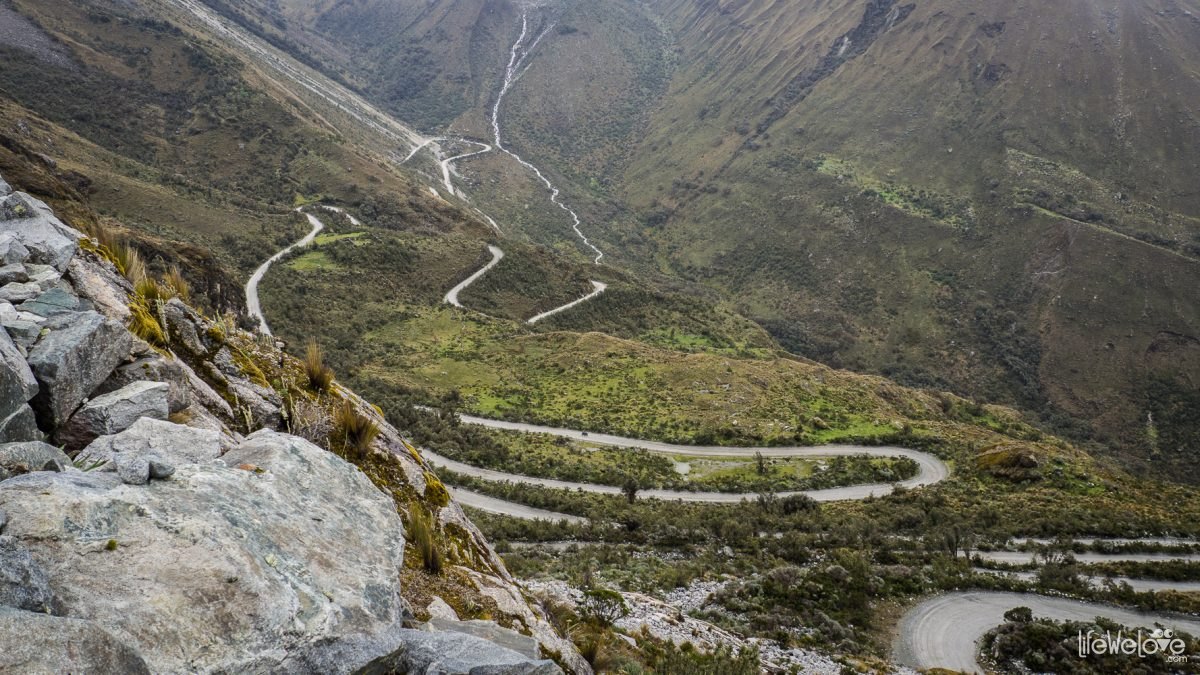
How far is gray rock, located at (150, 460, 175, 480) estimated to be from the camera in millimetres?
5102

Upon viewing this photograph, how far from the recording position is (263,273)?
226 feet

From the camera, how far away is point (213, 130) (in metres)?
101

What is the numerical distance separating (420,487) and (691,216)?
160m

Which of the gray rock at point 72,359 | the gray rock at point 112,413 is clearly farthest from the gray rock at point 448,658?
the gray rock at point 72,359

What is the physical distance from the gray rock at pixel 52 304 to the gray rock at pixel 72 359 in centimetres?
40

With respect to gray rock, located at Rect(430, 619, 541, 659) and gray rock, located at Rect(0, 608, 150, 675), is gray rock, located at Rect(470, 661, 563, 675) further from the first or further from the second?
gray rock, located at Rect(0, 608, 150, 675)

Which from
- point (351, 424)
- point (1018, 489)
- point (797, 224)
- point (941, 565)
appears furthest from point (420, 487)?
point (797, 224)

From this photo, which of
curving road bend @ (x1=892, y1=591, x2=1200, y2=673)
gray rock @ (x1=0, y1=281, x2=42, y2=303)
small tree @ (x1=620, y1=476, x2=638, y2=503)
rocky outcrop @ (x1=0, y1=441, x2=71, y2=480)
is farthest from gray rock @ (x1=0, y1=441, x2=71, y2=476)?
small tree @ (x1=620, y1=476, x2=638, y2=503)

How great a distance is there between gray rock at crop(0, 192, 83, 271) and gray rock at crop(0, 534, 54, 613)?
20.8 ft

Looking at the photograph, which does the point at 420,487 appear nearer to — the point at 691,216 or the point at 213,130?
the point at 213,130

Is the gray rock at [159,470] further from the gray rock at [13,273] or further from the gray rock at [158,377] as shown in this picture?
the gray rock at [13,273]

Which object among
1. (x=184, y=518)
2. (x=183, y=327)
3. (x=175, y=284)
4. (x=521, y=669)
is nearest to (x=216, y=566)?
(x=184, y=518)

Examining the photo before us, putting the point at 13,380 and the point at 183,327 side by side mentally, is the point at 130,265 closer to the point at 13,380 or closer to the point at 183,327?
the point at 183,327

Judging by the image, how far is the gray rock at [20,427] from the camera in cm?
506
